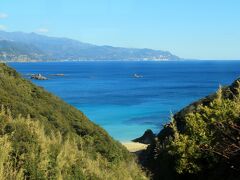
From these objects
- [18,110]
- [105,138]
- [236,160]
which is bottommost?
[105,138]

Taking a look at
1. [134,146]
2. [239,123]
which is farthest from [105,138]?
[239,123]

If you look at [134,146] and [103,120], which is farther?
[103,120]

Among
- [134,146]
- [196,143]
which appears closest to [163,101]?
[134,146]

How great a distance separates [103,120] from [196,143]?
43.0 meters

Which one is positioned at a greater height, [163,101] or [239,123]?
[239,123]

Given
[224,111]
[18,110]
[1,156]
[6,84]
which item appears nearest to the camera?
[1,156]

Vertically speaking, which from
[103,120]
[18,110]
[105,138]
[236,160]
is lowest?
[103,120]

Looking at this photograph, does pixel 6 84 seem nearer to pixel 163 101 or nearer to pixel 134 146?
pixel 134 146

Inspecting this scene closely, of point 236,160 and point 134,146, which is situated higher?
point 236,160

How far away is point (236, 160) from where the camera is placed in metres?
8.88

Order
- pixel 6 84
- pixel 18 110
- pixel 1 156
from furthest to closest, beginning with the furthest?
pixel 6 84
pixel 18 110
pixel 1 156

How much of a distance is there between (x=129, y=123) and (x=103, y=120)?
4.11m

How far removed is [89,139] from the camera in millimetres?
23047

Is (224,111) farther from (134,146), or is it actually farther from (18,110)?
(134,146)
